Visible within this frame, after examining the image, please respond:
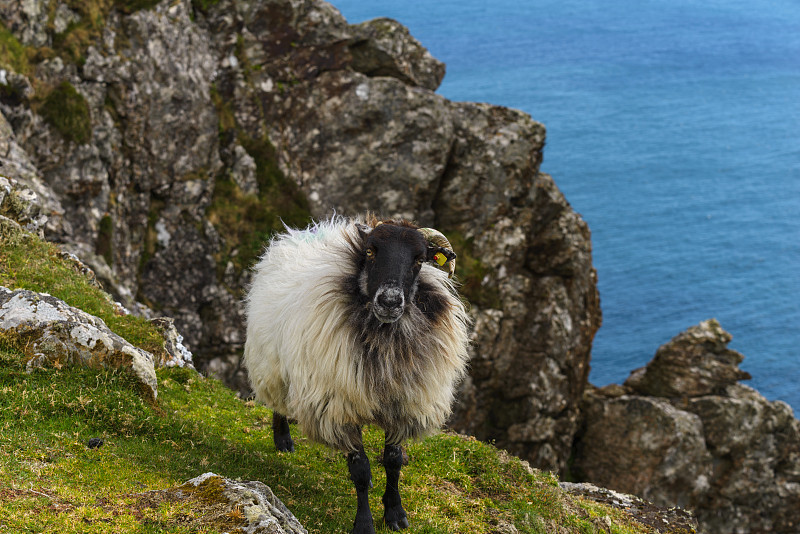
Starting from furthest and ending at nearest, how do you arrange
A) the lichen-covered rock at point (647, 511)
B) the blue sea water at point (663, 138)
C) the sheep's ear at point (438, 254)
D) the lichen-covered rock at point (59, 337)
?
the blue sea water at point (663, 138) < the lichen-covered rock at point (647, 511) < the sheep's ear at point (438, 254) < the lichen-covered rock at point (59, 337)

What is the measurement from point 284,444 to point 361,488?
2583mm

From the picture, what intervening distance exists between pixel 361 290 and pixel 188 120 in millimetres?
18360

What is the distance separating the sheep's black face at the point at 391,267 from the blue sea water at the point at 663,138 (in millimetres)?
44528

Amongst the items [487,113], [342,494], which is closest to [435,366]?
[342,494]

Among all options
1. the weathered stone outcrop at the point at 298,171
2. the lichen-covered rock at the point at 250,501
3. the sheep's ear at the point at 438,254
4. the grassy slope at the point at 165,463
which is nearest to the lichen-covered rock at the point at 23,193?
the grassy slope at the point at 165,463

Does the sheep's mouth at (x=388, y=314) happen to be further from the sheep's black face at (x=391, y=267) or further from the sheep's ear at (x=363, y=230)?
the sheep's ear at (x=363, y=230)

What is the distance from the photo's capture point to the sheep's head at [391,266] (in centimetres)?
787

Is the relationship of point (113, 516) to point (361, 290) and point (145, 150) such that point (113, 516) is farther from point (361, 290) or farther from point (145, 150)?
point (145, 150)

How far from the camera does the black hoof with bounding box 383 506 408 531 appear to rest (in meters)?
8.48

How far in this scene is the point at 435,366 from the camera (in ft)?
27.9

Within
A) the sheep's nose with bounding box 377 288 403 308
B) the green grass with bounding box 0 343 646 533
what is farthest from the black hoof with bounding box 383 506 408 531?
the sheep's nose with bounding box 377 288 403 308

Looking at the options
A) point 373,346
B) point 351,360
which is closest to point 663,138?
point 373,346

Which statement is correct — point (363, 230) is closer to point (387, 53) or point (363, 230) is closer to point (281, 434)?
point (281, 434)

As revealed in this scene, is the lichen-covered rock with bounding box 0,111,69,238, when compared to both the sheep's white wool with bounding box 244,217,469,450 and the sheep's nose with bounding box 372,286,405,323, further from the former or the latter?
the sheep's nose with bounding box 372,286,405,323
